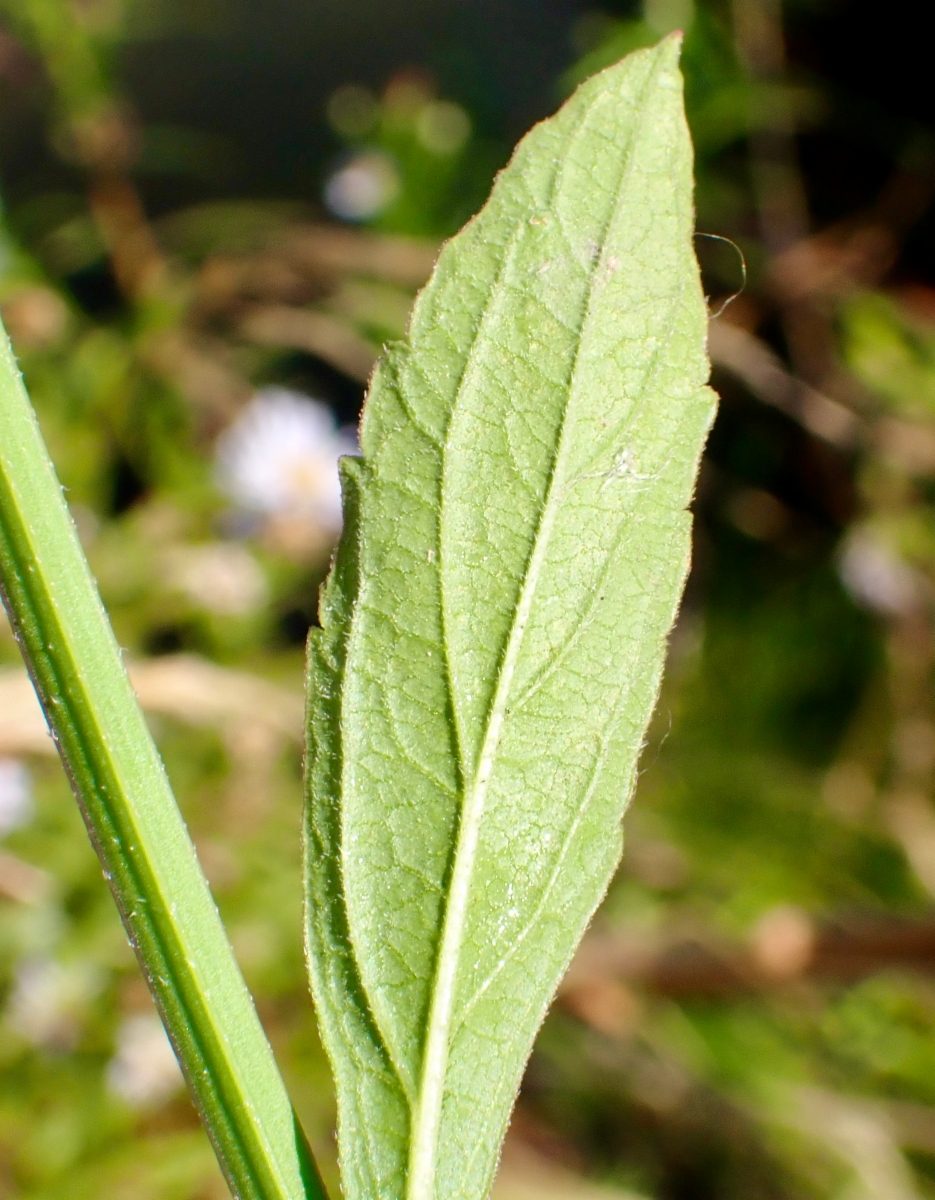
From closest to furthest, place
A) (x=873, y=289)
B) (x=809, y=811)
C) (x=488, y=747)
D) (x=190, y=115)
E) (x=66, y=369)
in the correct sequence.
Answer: (x=488, y=747), (x=66, y=369), (x=809, y=811), (x=190, y=115), (x=873, y=289)

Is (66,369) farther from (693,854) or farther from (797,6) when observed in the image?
(797,6)

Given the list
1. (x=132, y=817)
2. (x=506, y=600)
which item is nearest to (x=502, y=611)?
(x=506, y=600)

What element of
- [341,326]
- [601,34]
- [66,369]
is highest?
[601,34]

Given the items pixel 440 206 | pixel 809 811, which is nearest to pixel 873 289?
pixel 440 206

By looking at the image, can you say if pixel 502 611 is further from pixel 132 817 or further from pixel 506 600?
pixel 132 817
